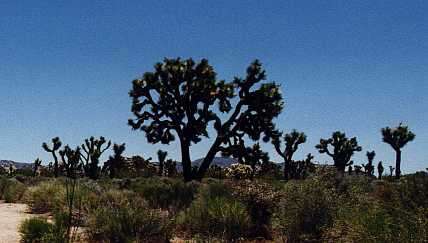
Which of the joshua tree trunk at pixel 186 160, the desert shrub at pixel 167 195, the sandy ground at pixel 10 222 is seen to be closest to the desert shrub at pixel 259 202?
the desert shrub at pixel 167 195

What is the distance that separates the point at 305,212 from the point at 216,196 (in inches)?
140

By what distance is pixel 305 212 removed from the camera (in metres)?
10.1

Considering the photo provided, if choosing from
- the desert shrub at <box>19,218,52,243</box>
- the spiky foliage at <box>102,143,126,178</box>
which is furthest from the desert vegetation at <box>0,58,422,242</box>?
the spiky foliage at <box>102,143,126,178</box>

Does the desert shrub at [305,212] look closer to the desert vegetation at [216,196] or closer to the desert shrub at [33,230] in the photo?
the desert vegetation at [216,196]

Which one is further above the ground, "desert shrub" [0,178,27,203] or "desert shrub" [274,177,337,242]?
"desert shrub" [274,177,337,242]

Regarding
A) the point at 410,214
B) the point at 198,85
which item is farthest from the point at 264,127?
the point at 410,214

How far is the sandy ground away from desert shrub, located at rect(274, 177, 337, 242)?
532 centimetres

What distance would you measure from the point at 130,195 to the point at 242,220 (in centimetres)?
671

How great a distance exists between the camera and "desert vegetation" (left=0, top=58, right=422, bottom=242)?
8.29 metres

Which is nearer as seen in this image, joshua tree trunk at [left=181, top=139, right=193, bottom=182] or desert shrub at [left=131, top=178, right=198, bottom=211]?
desert shrub at [left=131, top=178, right=198, bottom=211]

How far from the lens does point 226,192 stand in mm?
14312

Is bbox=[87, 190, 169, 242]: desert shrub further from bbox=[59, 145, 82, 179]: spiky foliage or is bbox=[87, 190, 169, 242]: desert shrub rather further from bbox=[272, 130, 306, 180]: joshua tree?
bbox=[272, 130, 306, 180]: joshua tree

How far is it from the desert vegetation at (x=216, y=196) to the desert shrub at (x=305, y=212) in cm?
2

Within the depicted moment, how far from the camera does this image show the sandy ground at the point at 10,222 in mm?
10159
